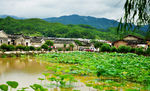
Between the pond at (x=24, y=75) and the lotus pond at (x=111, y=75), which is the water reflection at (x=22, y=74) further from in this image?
the lotus pond at (x=111, y=75)

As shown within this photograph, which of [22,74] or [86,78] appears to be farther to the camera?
[22,74]

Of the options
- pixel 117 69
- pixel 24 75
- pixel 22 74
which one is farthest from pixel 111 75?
pixel 22 74

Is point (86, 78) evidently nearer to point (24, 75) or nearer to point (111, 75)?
point (111, 75)

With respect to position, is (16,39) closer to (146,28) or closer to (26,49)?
(26,49)

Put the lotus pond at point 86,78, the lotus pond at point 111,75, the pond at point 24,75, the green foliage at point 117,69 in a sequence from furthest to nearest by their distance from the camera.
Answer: the green foliage at point 117,69, the pond at point 24,75, the lotus pond at point 111,75, the lotus pond at point 86,78

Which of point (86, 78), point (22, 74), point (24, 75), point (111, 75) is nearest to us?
point (111, 75)

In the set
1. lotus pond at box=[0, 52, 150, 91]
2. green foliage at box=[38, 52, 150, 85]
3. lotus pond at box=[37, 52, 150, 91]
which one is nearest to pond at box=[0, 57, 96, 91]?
lotus pond at box=[0, 52, 150, 91]

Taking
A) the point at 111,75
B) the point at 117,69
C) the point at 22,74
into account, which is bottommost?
the point at 22,74

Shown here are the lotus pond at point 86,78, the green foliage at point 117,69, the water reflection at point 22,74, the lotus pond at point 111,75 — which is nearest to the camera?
the lotus pond at point 86,78

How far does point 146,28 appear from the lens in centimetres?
513

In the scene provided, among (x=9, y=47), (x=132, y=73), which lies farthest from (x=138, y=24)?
(x=9, y=47)

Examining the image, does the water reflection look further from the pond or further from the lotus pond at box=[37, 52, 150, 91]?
the lotus pond at box=[37, 52, 150, 91]

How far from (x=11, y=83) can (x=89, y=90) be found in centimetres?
332

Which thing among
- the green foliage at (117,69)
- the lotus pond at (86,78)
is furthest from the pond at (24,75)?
the green foliage at (117,69)
